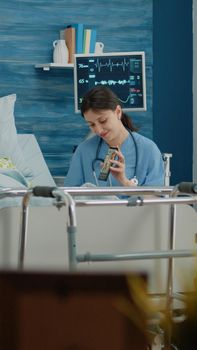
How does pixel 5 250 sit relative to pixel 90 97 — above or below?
below

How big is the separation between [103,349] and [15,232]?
54.9 inches

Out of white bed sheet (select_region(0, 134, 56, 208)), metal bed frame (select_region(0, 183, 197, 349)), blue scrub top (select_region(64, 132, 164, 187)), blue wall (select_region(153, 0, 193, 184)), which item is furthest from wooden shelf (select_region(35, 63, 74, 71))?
metal bed frame (select_region(0, 183, 197, 349))

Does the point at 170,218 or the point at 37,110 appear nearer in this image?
the point at 170,218

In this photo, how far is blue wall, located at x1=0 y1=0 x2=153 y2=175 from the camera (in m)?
6.10

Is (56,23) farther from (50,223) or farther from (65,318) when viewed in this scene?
(65,318)

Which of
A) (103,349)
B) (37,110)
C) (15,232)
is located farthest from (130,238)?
(37,110)

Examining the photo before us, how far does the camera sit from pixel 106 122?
13.5ft

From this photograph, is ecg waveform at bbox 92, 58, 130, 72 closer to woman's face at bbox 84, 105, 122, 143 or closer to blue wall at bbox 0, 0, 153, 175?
blue wall at bbox 0, 0, 153, 175

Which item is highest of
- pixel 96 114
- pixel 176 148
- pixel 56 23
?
pixel 56 23

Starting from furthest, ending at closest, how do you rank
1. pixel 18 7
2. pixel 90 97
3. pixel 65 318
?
pixel 18 7 → pixel 90 97 → pixel 65 318

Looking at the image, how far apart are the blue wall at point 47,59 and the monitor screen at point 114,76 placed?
765mm

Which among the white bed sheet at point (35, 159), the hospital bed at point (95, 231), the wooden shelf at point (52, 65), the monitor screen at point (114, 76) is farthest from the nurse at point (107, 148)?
the wooden shelf at point (52, 65)

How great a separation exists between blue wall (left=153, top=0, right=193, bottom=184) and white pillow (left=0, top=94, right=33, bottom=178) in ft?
4.44

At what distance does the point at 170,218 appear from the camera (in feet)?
9.20
